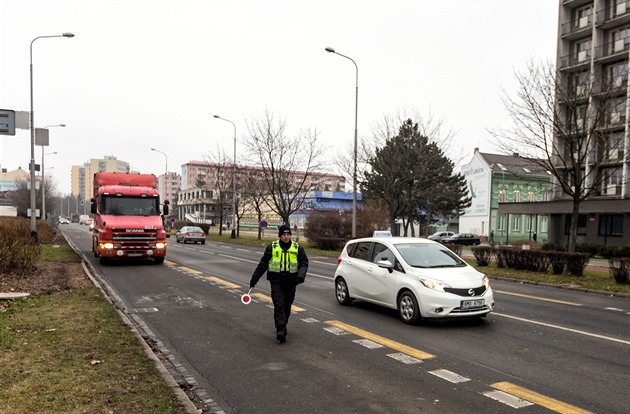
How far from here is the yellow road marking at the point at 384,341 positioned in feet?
22.1

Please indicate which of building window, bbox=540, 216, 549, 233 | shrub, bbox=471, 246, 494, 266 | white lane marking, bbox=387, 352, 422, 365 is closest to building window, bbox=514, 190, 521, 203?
building window, bbox=540, 216, 549, 233

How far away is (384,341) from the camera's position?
7.48 meters

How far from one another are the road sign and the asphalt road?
9.99 metres

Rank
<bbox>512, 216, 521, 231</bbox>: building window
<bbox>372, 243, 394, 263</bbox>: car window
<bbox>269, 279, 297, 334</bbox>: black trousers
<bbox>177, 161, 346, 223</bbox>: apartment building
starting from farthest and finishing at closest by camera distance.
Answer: <bbox>512, 216, 521, 231</bbox>: building window, <bbox>177, 161, 346, 223</bbox>: apartment building, <bbox>372, 243, 394, 263</bbox>: car window, <bbox>269, 279, 297, 334</bbox>: black trousers

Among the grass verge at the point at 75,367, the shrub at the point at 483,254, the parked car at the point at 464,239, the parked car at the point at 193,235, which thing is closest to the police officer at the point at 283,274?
the grass verge at the point at 75,367

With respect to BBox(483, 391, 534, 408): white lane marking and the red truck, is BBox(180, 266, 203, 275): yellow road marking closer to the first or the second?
the red truck

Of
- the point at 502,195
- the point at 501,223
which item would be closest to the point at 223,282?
the point at 501,223

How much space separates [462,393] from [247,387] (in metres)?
2.35

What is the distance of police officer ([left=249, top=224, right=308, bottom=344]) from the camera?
24.5 feet

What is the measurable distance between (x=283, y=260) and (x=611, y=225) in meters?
35.7

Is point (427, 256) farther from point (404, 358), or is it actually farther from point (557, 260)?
point (557, 260)

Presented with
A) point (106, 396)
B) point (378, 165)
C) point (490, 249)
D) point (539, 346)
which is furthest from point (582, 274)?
point (106, 396)

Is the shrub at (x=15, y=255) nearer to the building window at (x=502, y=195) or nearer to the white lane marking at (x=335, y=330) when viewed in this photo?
the white lane marking at (x=335, y=330)

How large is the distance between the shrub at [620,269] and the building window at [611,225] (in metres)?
22.7
